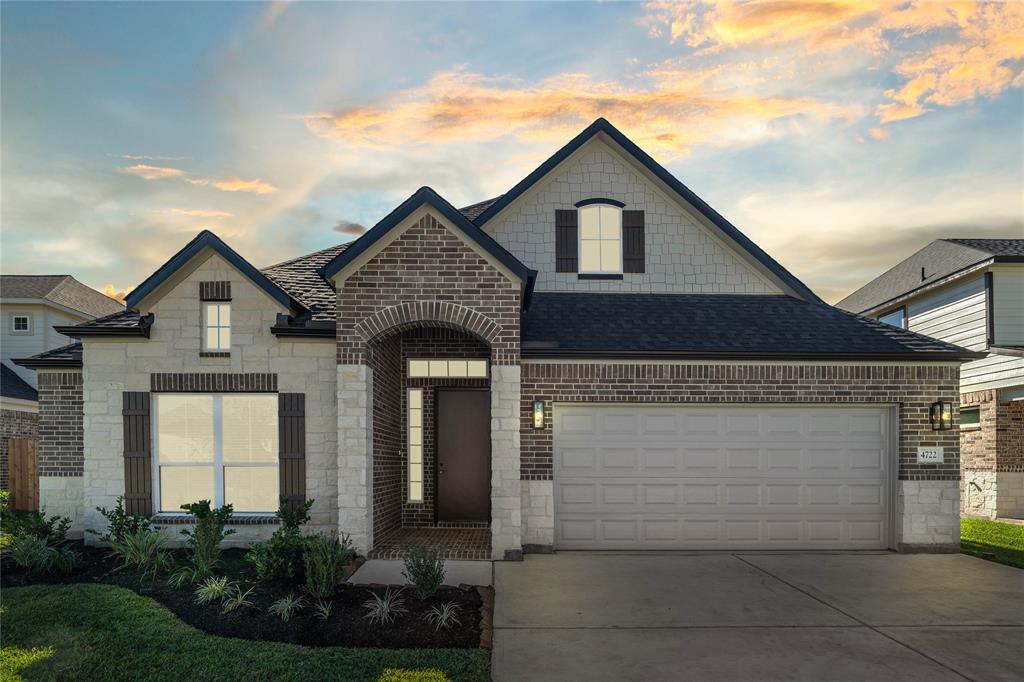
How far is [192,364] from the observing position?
34.5 ft

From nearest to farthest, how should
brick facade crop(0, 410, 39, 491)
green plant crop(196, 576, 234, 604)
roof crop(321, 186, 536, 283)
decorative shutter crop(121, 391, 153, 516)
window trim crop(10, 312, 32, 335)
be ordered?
1. green plant crop(196, 576, 234, 604)
2. roof crop(321, 186, 536, 283)
3. decorative shutter crop(121, 391, 153, 516)
4. brick facade crop(0, 410, 39, 491)
5. window trim crop(10, 312, 32, 335)

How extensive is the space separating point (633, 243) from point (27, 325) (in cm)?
2178

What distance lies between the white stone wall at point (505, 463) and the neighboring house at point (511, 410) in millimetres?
33

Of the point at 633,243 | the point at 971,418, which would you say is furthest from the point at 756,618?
the point at 971,418

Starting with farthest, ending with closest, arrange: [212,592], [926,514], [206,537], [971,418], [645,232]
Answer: [971,418] → [645,232] → [926,514] → [206,537] → [212,592]

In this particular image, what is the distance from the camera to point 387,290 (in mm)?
9938

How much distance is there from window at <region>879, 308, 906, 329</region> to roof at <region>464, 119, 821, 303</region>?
9.78 metres

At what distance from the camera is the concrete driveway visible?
580 cm

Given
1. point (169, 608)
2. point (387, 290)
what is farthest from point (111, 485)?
point (387, 290)

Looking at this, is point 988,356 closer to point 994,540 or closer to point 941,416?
point 994,540

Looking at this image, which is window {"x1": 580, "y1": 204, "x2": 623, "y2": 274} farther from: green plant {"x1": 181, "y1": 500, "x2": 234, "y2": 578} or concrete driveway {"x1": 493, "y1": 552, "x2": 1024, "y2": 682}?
green plant {"x1": 181, "y1": 500, "x2": 234, "y2": 578}

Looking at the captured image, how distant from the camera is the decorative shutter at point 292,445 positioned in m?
10.3

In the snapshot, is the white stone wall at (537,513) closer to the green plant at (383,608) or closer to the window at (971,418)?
the green plant at (383,608)

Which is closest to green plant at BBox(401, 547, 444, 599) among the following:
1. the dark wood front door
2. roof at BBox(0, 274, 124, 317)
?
the dark wood front door
